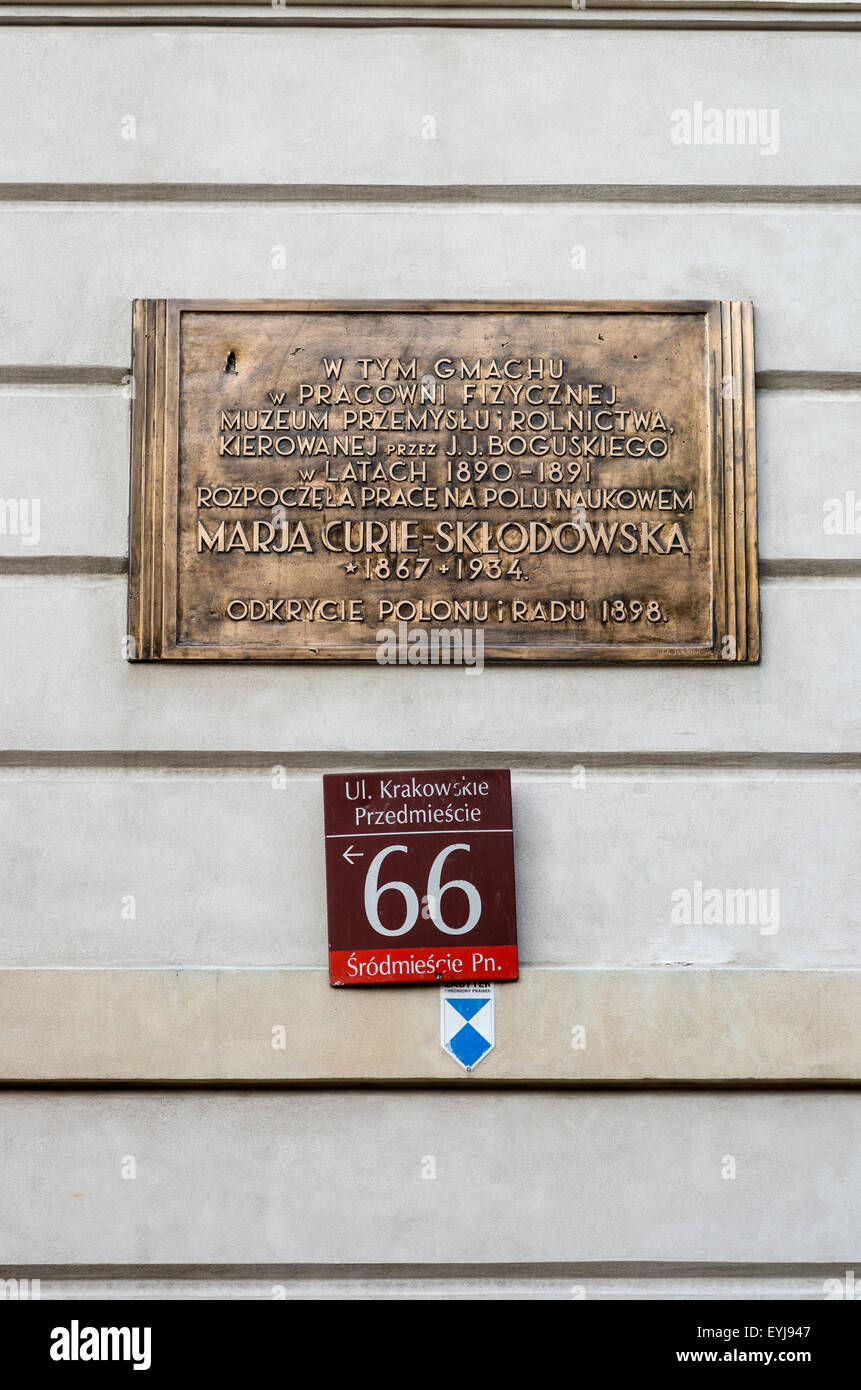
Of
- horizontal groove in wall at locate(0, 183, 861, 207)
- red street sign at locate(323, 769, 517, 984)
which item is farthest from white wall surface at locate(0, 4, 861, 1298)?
red street sign at locate(323, 769, 517, 984)

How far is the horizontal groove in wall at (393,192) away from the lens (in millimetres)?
5027

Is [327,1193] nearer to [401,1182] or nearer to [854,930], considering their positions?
[401,1182]

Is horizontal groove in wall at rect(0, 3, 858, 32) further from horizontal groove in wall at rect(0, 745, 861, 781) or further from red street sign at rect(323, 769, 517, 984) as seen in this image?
red street sign at rect(323, 769, 517, 984)

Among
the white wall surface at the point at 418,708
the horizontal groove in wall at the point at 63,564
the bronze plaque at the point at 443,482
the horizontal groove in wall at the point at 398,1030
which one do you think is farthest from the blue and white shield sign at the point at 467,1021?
the horizontal groove in wall at the point at 63,564

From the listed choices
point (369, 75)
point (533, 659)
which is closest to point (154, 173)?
point (369, 75)

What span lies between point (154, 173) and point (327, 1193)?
4.19 metres

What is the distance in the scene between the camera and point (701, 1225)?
4.68m

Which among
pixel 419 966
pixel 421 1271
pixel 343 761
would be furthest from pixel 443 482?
pixel 421 1271

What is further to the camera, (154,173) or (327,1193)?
(154,173)

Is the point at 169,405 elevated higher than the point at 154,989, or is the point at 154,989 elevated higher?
the point at 169,405

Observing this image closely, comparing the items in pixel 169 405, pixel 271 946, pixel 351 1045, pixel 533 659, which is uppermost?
pixel 169 405

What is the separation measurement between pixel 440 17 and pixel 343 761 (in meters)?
3.15

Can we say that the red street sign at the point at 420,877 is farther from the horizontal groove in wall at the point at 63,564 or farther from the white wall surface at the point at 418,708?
the horizontal groove in wall at the point at 63,564

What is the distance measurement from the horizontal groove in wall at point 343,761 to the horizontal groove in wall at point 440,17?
3057 mm
